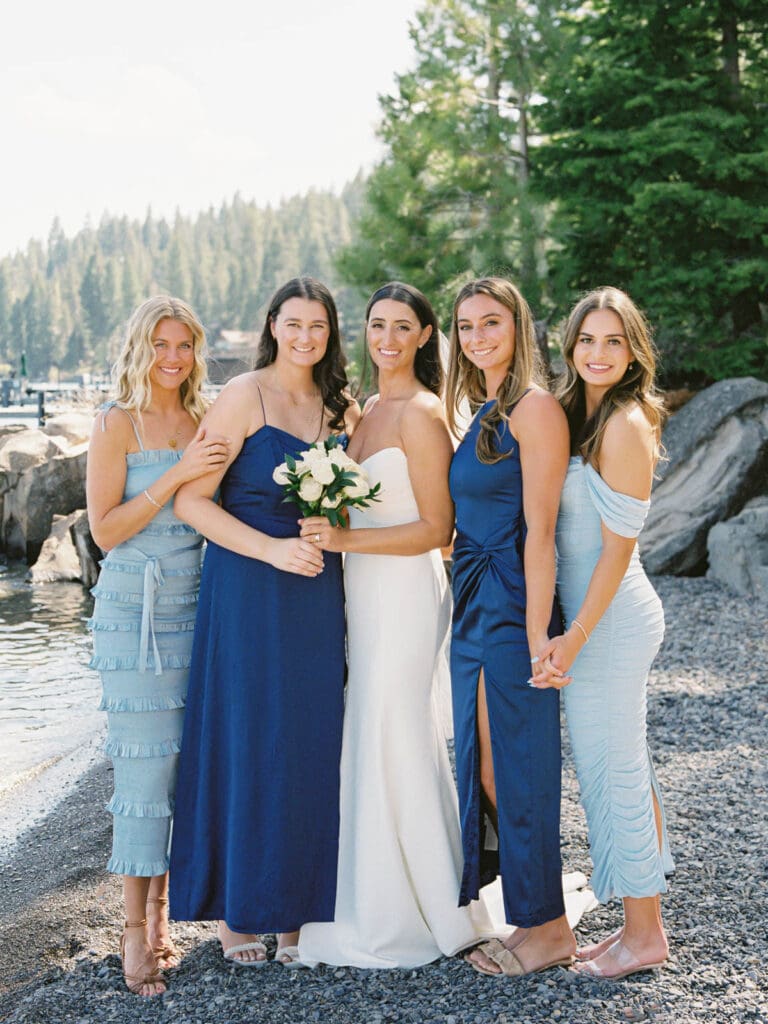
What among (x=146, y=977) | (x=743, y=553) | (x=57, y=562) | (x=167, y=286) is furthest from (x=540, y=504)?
(x=167, y=286)

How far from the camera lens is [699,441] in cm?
1232

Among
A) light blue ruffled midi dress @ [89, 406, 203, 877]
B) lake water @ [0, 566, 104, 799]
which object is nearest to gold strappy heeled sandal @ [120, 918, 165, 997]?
light blue ruffled midi dress @ [89, 406, 203, 877]

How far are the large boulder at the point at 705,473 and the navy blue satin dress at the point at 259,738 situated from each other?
7.97m

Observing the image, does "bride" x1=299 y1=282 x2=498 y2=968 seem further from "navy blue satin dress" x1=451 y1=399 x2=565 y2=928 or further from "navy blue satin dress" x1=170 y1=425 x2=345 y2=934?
"navy blue satin dress" x1=451 y1=399 x2=565 y2=928

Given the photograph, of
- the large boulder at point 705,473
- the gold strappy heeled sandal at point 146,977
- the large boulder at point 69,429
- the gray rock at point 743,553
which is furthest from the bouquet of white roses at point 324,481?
the large boulder at point 69,429

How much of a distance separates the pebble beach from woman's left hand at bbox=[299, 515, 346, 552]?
1600 millimetres

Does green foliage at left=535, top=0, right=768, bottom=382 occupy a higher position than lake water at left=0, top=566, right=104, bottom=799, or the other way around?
green foliage at left=535, top=0, right=768, bottom=382

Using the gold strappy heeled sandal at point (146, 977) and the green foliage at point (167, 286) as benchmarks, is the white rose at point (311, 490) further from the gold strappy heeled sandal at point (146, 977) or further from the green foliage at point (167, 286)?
the green foliage at point (167, 286)

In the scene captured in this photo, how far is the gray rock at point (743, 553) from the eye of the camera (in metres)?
10.4

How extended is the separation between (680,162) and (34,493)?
41.1ft

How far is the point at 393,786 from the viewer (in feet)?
13.1

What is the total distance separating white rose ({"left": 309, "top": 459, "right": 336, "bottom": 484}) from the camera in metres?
3.57

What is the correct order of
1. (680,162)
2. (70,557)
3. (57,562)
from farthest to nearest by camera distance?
(70,557) < (57,562) < (680,162)

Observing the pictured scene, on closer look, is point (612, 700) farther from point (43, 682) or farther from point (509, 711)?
point (43, 682)
